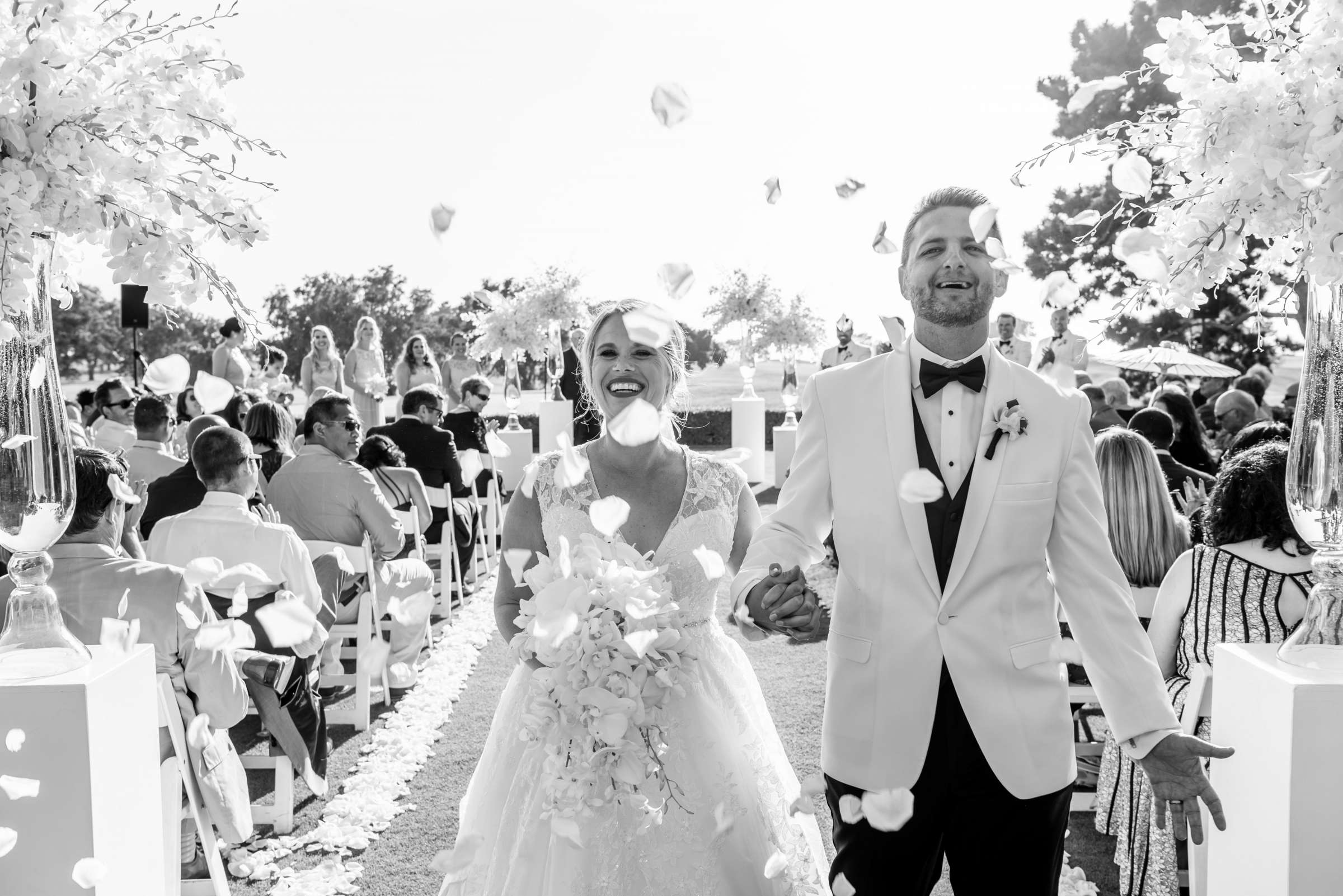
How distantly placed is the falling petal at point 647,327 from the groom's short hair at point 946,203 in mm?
886

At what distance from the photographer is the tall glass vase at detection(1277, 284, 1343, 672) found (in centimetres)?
214

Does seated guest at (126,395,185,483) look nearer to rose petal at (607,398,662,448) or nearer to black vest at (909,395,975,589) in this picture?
rose petal at (607,398,662,448)

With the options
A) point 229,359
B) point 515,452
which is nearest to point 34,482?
point 229,359

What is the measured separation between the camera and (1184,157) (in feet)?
6.81

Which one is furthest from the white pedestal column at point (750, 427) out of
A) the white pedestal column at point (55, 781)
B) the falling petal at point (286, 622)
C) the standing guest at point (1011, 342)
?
the white pedestal column at point (55, 781)

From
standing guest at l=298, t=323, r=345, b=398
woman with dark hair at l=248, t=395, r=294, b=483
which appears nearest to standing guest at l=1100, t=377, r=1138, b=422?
woman with dark hair at l=248, t=395, r=294, b=483

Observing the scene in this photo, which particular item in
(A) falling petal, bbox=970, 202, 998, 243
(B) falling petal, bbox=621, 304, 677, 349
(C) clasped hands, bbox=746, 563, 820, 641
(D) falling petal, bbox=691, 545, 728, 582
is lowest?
(D) falling petal, bbox=691, 545, 728, 582

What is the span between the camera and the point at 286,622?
4492 millimetres

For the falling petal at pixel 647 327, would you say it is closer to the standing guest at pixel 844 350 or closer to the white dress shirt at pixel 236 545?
the white dress shirt at pixel 236 545

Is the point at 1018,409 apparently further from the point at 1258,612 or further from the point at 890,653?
the point at 1258,612

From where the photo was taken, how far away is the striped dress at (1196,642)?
3.39 m

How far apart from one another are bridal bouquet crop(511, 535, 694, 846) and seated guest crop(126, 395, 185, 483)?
458 cm

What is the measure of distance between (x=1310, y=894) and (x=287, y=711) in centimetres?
375

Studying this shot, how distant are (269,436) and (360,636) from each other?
4.50 feet
